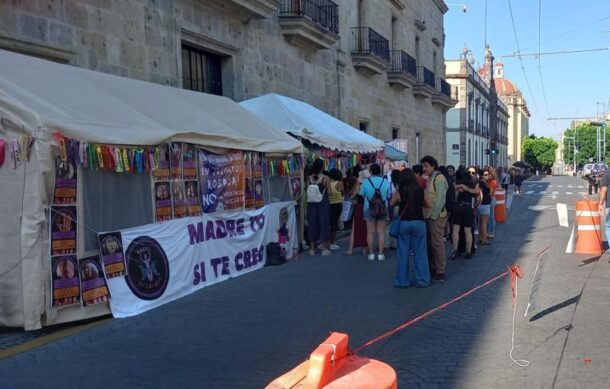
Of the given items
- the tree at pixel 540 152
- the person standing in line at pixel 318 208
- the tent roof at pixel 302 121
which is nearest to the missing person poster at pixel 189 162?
the person standing in line at pixel 318 208

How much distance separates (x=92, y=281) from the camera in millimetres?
6250

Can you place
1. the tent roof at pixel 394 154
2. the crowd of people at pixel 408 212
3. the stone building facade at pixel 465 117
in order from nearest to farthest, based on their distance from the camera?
the crowd of people at pixel 408 212, the tent roof at pixel 394 154, the stone building facade at pixel 465 117

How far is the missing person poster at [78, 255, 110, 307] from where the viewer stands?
20.1 ft

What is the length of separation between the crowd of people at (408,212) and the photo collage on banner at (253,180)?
1262mm

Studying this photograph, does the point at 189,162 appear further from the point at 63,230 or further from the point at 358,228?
the point at 358,228

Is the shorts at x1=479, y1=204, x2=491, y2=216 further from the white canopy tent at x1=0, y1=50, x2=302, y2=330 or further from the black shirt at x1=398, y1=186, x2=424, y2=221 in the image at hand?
the white canopy tent at x1=0, y1=50, x2=302, y2=330

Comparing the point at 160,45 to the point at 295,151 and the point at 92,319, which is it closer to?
the point at 295,151

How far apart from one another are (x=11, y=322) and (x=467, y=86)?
5254 centimetres

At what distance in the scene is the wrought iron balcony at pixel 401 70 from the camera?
2567 cm

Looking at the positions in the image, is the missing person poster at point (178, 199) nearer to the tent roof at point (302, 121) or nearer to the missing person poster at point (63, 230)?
the missing person poster at point (63, 230)

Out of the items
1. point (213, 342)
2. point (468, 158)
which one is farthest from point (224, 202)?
point (468, 158)

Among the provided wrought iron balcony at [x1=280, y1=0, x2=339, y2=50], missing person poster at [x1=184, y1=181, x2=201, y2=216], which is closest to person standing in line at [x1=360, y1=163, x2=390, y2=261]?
missing person poster at [x1=184, y1=181, x2=201, y2=216]

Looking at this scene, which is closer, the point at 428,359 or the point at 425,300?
the point at 428,359

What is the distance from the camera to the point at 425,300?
7219 mm
